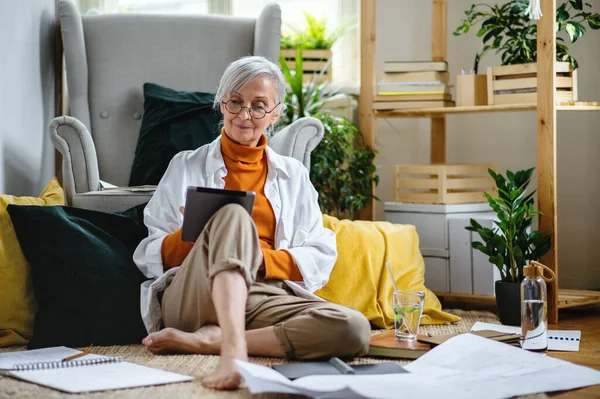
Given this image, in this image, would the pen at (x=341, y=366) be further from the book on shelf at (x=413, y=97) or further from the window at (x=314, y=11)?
the window at (x=314, y=11)

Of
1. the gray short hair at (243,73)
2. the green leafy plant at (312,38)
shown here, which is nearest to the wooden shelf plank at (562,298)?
the gray short hair at (243,73)

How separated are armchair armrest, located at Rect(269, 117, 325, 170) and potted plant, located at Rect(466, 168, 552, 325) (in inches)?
26.0

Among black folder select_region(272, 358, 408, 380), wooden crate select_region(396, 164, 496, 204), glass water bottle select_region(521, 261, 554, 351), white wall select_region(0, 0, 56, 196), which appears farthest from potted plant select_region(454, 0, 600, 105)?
white wall select_region(0, 0, 56, 196)

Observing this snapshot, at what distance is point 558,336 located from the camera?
2463 millimetres

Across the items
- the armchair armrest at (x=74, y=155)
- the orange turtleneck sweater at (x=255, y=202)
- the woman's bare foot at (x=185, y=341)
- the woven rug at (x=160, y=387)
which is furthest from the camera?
the armchair armrest at (x=74, y=155)

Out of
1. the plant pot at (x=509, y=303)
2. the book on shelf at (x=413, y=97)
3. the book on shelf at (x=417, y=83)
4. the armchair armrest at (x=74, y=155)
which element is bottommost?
the plant pot at (x=509, y=303)

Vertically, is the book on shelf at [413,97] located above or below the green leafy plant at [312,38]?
below

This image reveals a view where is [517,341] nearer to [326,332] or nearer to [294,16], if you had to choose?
[326,332]

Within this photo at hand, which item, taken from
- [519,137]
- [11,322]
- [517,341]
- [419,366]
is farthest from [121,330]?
[519,137]

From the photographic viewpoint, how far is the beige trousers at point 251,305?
70.6 inches

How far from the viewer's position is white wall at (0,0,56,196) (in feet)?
8.71

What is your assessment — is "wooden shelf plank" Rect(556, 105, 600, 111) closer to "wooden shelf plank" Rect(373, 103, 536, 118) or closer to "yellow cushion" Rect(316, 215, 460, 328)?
"wooden shelf plank" Rect(373, 103, 536, 118)

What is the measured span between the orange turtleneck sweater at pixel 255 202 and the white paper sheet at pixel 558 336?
728mm

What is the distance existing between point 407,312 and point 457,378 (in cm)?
48
